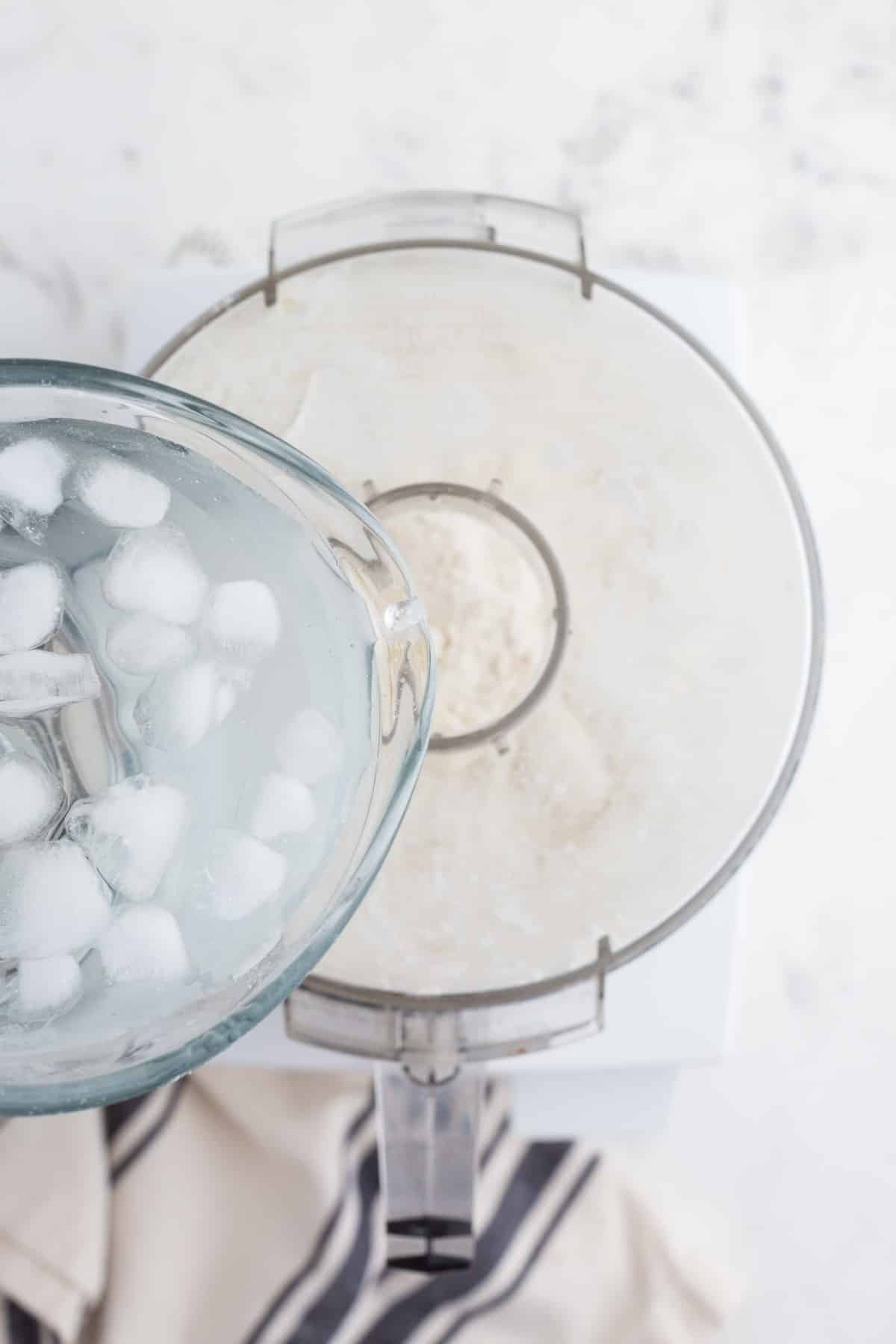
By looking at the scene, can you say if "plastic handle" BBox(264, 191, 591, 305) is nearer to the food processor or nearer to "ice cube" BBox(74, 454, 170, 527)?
the food processor

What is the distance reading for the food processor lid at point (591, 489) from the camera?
0.48m

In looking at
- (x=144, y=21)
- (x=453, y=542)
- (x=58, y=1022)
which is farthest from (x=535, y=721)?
(x=144, y=21)

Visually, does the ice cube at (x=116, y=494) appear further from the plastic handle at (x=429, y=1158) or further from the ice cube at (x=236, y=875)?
the plastic handle at (x=429, y=1158)

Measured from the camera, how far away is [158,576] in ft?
1.15

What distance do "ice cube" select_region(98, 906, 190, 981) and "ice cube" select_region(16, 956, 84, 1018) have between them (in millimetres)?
12

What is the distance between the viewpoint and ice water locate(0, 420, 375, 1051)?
0.35 meters

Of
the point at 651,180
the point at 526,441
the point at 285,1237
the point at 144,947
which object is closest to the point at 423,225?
the point at 526,441

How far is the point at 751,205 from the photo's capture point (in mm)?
721

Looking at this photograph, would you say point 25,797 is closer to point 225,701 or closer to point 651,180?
point 225,701

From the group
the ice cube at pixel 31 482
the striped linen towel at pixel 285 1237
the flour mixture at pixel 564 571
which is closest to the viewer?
the ice cube at pixel 31 482

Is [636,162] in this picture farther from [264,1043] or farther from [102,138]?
[264,1043]

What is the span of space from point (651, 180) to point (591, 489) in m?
0.32

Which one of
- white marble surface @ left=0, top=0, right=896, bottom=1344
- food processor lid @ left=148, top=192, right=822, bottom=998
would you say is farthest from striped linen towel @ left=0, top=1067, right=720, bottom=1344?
food processor lid @ left=148, top=192, right=822, bottom=998

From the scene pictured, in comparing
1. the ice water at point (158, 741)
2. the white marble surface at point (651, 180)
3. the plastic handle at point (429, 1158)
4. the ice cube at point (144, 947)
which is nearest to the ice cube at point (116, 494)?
the ice water at point (158, 741)
